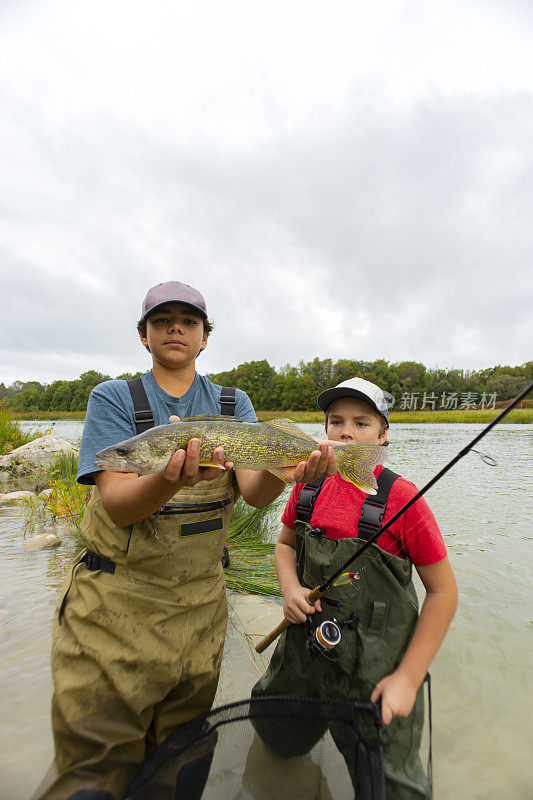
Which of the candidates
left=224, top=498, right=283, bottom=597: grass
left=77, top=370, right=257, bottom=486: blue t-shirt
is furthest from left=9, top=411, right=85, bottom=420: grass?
left=77, top=370, right=257, bottom=486: blue t-shirt

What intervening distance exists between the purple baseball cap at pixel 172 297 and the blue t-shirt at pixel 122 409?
1.43 feet

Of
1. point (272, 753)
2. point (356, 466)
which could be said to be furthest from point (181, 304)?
point (272, 753)

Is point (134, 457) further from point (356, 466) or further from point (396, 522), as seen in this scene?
point (396, 522)

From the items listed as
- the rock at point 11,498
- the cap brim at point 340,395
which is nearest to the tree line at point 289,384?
the rock at point 11,498

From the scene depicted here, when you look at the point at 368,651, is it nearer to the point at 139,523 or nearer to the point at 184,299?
the point at 139,523

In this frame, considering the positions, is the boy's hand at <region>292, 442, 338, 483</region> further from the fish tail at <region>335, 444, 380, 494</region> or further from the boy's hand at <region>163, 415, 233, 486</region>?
the boy's hand at <region>163, 415, 233, 486</region>

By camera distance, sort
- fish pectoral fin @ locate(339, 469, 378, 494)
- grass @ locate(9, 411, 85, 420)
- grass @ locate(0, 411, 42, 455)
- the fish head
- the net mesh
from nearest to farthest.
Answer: the net mesh → the fish head → fish pectoral fin @ locate(339, 469, 378, 494) → grass @ locate(0, 411, 42, 455) → grass @ locate(9, 411, 85, 420)

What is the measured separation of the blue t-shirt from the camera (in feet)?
7.40

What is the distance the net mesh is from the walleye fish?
1105 millimetres

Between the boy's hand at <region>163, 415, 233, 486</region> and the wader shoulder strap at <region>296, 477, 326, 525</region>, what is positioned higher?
the boy's hand at <region>163, 415, 233, 486</region>

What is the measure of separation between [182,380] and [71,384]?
58429 mm

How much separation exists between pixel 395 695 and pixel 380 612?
342 mm

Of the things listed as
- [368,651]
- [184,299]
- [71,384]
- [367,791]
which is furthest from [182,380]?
[71,384]

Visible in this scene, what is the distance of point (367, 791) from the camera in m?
1.64
